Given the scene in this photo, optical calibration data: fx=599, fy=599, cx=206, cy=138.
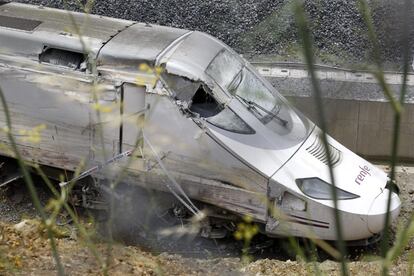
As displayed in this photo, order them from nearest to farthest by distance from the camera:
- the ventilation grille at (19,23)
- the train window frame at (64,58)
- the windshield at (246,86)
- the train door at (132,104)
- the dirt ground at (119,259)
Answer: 1. the dirt ground at (119,259)
2. the train door at (132,104)
3. the train window frame at (64,58)
4. the windshield at (246,86)
5. the ventilation grille at (19,23)

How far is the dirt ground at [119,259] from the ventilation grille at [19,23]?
6.49 ft

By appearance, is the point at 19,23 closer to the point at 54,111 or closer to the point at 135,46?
the point at 54,111

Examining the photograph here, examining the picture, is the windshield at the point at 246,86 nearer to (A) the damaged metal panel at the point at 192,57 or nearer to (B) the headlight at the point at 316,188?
(A) the damaged metal panel at the point at 192,57

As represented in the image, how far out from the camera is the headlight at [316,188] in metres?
6.07

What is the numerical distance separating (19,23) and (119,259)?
315 centimetres

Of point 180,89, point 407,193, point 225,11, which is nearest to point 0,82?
point 180,89

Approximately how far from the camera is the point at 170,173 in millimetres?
6168

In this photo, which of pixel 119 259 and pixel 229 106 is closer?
pixel 119 259

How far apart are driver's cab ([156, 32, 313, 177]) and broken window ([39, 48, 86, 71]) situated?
0.84 meters

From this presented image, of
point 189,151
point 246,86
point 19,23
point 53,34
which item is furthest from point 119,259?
point 19,23

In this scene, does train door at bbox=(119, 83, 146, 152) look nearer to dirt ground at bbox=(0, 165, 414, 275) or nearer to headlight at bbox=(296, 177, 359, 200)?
dirt ground at bbox=(0, 165, 414, 275)

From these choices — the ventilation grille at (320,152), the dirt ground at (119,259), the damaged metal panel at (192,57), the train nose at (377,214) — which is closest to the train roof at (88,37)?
the damaged metal panel at (192,57)

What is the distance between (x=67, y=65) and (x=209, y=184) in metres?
1.95

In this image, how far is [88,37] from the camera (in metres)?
6.51
